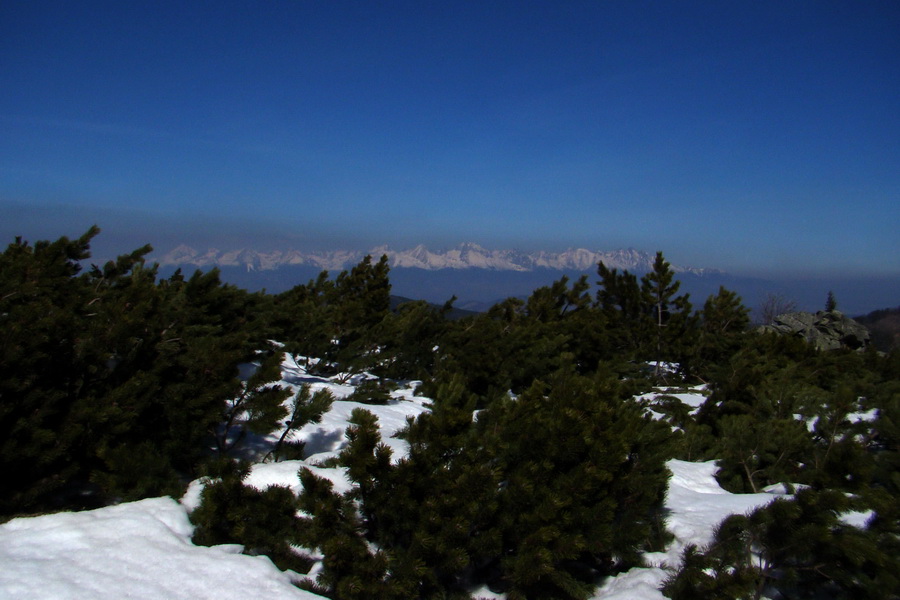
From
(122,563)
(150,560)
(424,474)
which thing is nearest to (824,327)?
(424,474)

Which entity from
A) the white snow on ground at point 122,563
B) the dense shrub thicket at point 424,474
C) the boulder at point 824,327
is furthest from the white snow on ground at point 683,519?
the boulder at point 824,327

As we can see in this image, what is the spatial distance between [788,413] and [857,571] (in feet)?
14.2

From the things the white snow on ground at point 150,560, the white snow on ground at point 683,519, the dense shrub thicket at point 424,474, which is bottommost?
the white snow on ground at point 683,519

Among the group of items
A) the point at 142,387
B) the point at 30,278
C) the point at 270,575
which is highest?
the point at 30,278

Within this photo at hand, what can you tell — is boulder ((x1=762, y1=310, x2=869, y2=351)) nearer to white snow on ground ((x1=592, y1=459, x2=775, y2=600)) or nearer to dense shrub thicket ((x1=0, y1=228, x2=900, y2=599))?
white snow on ground ((x1=592, y1=459, x2=775, y2=600))

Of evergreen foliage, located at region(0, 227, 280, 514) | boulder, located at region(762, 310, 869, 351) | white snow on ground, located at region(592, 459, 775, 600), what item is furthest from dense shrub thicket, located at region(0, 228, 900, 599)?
boulder, located at region(762, 310, 869, 351)

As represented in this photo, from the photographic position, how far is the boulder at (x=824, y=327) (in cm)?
2653

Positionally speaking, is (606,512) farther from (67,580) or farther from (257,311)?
(257,311)

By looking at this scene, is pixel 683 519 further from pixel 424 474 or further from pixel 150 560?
pixel 150 560

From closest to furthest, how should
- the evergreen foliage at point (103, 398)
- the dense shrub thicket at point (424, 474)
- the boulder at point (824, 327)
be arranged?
the dense shrub thicket at point (424, 474), the evergreen foliage at point (103, 398), the boulder at point (824, 327)

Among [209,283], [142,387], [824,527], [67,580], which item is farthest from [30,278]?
[824,527]

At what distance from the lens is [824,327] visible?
94.0ft

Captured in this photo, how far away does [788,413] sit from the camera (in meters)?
6.93

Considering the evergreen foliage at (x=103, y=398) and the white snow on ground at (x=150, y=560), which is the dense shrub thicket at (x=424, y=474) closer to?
the evergreen foliage at (x=103, y=398)
